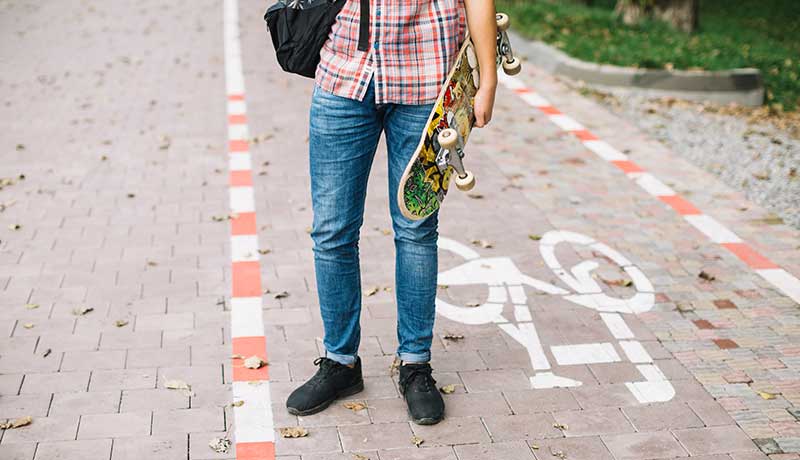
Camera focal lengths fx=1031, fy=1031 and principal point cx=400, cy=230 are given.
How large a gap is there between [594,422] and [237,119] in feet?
18.8

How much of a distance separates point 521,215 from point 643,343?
1980mm

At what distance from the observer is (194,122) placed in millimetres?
9047

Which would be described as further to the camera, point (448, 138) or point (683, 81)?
point (683, 81)

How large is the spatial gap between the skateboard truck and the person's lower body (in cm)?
13

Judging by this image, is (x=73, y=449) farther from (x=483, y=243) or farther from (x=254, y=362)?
(x=483, y=243)

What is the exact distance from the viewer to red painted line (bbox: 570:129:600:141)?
28.8 feet

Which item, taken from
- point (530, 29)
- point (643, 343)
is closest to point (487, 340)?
point (643, 343)

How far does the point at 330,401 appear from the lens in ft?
14.0

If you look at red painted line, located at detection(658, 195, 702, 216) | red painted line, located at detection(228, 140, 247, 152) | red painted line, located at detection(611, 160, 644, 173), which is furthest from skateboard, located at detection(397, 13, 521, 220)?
red painted line, located at detection(228, 140, 247, 152)

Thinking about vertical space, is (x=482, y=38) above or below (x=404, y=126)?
above

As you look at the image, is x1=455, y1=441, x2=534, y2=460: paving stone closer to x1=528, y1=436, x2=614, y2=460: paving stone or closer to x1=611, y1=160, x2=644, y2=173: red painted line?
x1=528, y1=436, x2=614, y2=460: paving stone

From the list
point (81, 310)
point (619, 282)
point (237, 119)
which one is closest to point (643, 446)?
point (619, 282)

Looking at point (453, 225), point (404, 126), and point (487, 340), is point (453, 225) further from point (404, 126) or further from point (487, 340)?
point (404, 126)

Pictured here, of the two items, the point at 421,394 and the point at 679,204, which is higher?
the point at 421,394
